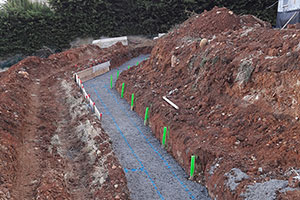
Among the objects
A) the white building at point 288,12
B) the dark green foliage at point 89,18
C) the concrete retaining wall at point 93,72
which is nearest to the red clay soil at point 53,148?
the concrete retaining wall at point 93,72

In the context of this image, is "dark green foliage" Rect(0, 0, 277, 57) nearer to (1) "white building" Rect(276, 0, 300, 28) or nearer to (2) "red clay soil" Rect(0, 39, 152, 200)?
(1) "white building" Rect(276, 0, 300, 28)

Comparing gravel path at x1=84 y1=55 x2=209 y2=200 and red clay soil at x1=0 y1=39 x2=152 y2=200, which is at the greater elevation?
red clay soil at x1=0 y1=39 x2=152 y2=200

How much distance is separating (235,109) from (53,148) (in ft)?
26.3

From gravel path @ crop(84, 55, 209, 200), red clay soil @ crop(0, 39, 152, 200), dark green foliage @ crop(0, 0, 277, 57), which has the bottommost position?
gravel path @ crop(84, 55, 209, 200)

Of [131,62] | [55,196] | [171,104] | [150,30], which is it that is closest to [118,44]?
[131,62]

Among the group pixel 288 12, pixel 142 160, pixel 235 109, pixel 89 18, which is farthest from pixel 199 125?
pixel 89 18

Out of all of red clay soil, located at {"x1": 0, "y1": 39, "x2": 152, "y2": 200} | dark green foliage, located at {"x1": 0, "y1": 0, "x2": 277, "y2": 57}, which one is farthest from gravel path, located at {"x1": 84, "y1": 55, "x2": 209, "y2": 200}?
dark green foliage, located at {"x1": 0, "y1": 0, "x2": 277, "y2": 57}

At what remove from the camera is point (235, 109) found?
38.5 feet

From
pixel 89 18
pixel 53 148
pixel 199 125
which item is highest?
pixel 89 18

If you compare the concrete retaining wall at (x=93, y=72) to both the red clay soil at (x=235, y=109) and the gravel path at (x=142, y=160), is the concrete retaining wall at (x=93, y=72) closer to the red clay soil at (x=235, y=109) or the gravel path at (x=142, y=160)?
the gravel path at (x=142, y=160)

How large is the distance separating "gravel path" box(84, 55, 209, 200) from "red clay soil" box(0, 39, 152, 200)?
666 millimetres

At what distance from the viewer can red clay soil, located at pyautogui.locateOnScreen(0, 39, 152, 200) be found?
9.61 metres

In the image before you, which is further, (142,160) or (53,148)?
(53,148)

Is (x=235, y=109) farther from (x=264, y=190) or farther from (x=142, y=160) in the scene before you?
(x=264, y=190)
